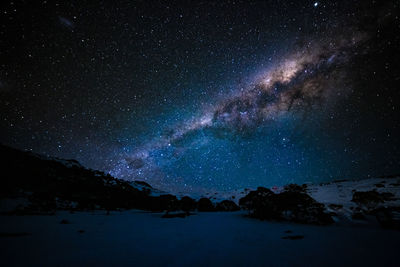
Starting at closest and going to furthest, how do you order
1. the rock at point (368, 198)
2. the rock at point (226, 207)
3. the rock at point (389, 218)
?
the rock at point (389, 218) → the rock at point (368, 198) → the rock at point (226, 207)

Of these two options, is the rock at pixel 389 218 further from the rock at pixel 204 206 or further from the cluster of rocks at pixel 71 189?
the rock at pixel 204 206

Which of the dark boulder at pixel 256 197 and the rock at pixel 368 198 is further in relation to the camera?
the rock at pixel 368 198

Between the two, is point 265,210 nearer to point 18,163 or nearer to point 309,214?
Result: point 309,214

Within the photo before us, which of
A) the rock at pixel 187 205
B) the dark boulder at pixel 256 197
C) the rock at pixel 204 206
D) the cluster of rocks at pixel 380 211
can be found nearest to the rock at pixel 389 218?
the cluster of rocks at pixel 380 211

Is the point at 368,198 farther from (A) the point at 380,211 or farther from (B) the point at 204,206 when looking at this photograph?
(B) the point at 204,206

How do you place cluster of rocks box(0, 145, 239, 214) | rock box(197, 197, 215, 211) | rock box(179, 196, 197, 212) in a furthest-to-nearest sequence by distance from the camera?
rock box(179, 196, 197, 212), rock box(197, 197, 215, 211), cluster of rocks box(0, 145, 239, 214)

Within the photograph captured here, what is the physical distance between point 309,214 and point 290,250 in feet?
32.1

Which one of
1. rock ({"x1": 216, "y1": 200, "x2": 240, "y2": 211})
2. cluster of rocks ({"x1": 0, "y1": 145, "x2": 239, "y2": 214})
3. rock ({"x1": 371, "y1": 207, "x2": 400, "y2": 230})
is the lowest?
rock ({"x1": 371, "y1": 207, "x2": 400, "y2": 230})

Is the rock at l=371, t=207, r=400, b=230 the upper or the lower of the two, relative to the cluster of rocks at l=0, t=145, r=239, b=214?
lower

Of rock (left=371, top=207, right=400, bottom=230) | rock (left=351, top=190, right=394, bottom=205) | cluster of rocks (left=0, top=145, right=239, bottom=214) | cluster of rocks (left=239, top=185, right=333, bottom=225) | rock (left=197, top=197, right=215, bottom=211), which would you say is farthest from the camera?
rock (left=197, top=197, right=215, bottom=211)

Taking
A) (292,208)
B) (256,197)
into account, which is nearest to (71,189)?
(256,197)

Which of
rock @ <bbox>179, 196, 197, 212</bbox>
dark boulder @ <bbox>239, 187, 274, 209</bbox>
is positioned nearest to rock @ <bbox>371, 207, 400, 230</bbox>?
dark boulder @ <bbox>239, 187, 274, 209</bbox>

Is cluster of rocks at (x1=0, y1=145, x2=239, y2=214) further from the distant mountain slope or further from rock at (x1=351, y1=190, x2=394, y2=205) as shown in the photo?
rock at (x1=351, y1=190, x2=394, y2=205)

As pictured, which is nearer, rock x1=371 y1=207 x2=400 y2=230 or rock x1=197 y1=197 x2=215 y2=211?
rock x1=371 y1=207 x2=400 y2=230
